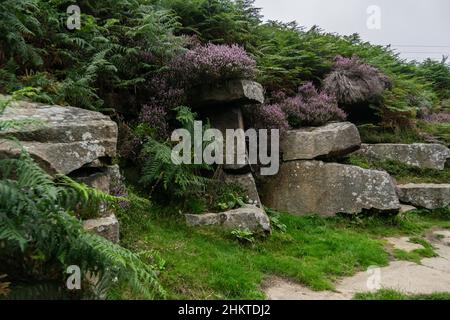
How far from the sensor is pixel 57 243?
3475 mm

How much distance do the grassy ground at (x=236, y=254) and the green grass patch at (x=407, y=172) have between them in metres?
3.20

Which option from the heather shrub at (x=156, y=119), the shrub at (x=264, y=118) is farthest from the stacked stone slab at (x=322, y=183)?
the heather shrub at (x=156, y=119)

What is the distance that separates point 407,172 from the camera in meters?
10.8

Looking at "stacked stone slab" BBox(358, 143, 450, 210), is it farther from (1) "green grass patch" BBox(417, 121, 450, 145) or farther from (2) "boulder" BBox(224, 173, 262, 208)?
(2) "boulder" BBox(224, 173, 262, 208)

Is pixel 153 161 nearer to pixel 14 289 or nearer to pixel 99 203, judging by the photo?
pixel 99 203

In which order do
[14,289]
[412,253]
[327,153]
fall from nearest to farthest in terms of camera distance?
[14,289] < [412,253] < [327,153]

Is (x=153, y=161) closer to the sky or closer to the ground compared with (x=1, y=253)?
closer to the sky

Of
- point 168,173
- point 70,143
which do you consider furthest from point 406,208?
point 70,143

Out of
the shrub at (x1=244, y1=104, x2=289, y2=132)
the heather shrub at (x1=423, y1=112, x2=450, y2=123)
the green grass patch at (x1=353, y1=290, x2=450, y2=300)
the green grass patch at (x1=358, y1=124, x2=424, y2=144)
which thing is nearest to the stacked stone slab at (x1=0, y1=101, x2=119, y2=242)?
the green grass patch at (x1=353, y1=290, x2=450, y2=300)

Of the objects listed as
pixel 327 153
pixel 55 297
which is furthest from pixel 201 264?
pixel 327 153

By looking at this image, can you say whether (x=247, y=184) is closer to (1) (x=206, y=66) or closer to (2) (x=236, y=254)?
(2) (x=236, y=254)

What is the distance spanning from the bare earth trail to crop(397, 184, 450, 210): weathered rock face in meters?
3.23

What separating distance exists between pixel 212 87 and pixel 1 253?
18.3 ft

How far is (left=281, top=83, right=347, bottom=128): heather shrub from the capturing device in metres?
9.77
